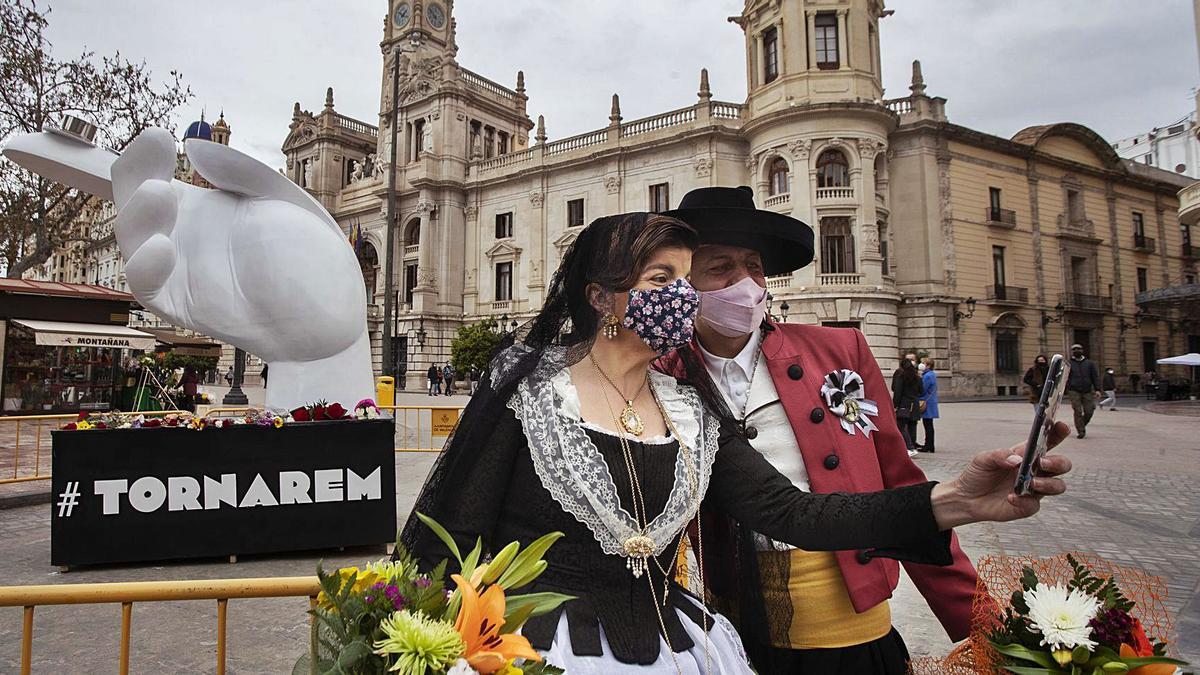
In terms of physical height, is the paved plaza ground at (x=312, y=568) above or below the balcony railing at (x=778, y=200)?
below

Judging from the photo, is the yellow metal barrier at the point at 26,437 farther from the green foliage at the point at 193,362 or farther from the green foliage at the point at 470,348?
the green foliage at the point at 193,362

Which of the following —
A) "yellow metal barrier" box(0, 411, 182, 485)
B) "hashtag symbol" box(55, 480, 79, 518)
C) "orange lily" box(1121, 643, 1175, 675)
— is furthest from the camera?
"yellow metal barrier" box(0, 411, 182, 485)

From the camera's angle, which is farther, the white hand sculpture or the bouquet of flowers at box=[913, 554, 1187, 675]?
the white hand sculpture

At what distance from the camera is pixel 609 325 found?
1679 millimetres

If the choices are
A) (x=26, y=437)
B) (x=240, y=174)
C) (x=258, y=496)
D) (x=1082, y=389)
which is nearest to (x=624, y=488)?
(x=258, y=496)

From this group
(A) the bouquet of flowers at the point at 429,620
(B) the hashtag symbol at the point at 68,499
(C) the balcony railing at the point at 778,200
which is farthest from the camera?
(C) the balcony railing at the point at 778,200

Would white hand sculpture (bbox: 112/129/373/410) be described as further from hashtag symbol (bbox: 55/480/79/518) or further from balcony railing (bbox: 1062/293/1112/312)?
balcony railing (bbox: 1062/293/1112/312)

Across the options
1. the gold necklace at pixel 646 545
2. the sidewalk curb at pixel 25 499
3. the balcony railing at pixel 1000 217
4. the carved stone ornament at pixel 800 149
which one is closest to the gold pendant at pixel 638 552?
the gold necklace at pixel 646 545

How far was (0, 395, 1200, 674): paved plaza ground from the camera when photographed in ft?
10.5

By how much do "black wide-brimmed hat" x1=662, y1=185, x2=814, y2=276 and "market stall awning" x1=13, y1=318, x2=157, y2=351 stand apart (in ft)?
63.1

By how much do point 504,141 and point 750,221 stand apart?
36.9m

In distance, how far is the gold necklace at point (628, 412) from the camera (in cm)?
162

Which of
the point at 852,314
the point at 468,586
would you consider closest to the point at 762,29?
the point at 852,314

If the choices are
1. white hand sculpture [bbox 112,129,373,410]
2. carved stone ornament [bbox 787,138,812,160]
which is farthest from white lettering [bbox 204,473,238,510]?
carved stone ornament [bbox 787,138,812,160]
